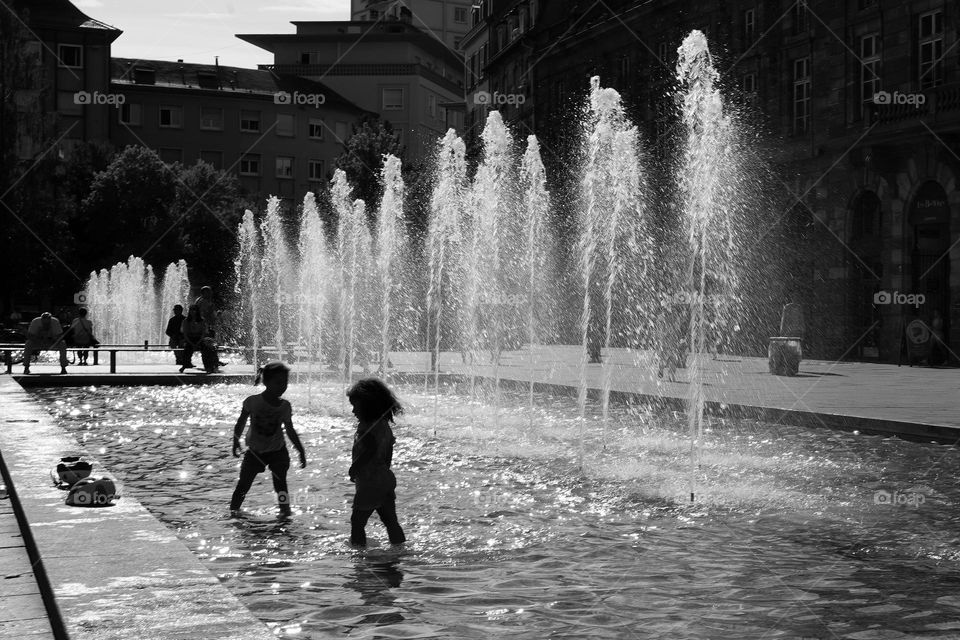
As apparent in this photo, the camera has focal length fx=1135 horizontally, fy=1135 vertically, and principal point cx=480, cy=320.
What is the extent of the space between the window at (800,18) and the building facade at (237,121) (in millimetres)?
44246

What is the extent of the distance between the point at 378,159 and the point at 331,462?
138ft

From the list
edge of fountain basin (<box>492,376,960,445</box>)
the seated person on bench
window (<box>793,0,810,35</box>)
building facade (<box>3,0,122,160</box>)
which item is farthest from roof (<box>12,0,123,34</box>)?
edge of fountain basin (<box>492,376,960,445</box>)

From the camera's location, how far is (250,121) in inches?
3159

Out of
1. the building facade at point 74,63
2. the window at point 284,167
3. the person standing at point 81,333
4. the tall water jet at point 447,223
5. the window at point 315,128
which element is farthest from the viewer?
the window at point 315,128

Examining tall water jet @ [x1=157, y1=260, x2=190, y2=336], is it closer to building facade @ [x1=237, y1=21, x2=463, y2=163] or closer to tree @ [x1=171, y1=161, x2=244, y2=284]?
tree @ [x1=171, y1=161, x2=244, y2=284]

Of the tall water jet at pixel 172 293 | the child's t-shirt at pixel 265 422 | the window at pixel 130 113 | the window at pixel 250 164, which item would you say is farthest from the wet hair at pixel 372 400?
the window at pixel 250 164

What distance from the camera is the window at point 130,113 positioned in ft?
249

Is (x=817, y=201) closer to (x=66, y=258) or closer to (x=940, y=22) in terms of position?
(x=940, y=22)

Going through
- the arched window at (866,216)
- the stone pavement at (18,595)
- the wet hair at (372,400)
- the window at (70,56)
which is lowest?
the stone pavement at (18,595)

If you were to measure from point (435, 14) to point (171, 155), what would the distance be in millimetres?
34917

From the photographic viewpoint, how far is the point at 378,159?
51.8m

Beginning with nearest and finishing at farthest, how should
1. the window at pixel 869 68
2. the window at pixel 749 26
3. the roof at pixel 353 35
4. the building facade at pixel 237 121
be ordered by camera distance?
1. the window at pixel 869 68
2. the window at pixel 749 26
3. the building facade at pixel 237 121
4. the roof at pixel 353 35

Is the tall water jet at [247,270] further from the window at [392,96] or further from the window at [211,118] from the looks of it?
the window at [392,96]

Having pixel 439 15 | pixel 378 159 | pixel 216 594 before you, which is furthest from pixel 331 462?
pixel 439 15
